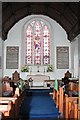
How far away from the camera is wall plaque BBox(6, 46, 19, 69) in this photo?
58.6 ft

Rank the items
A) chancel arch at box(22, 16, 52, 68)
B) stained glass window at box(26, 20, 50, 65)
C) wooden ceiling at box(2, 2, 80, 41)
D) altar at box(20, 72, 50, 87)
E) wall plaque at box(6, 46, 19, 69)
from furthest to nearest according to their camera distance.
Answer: stained glass window at box(26, 20, 50, 65), chancel arch at box(22, 16, 52, 68), wall plaque at box(6, 46, 19, 69), altar at box(20, 72, 50, 87), wooden ceiling at box(2, 2, 80, 41)

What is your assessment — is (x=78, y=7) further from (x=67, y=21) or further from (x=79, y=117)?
(x=79, y=117)

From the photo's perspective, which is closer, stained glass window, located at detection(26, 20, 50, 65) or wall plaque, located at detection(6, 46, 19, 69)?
wall plaque, located at detection(6, 46, 19, 69)

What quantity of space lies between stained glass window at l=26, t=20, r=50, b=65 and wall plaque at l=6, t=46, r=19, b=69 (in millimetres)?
804

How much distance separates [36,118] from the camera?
280 inches

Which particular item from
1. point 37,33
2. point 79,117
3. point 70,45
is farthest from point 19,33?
point 79,117

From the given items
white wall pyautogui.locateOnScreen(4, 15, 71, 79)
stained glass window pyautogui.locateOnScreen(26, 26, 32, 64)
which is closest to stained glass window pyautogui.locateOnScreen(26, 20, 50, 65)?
stained glass window pyautogui.locateOnScreen(26, 26, 32, 64)

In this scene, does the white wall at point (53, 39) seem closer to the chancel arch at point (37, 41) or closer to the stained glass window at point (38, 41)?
the chancel arch at point (37, 41)

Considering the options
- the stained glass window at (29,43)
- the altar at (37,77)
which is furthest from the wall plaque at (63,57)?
the stained glass window at (29,43)

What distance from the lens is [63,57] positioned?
59.0ft

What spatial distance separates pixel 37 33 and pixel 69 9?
6.82m

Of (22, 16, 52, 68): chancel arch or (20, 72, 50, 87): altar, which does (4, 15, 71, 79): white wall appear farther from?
(20, 72, 50, 87): altar

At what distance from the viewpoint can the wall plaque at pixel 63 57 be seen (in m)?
17.9

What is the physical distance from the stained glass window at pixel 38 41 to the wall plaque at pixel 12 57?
2.64 ft
